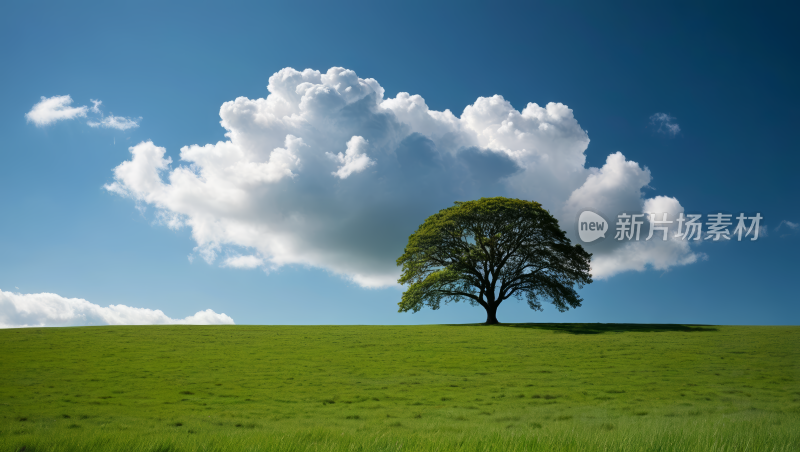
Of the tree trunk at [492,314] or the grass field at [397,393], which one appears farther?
the tree trunk at [492,314]

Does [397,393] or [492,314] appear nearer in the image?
[397,393]

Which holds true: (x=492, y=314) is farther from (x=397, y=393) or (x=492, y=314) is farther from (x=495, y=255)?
(x=397, y=393)

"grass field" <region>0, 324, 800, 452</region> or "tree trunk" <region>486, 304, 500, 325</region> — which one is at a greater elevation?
"tree trunk" <region>486, 304, 500, 325</region>

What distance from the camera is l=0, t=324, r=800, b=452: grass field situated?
7.26m

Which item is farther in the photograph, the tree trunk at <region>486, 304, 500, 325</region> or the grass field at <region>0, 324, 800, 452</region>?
the tree trunk at <region>486, 304, 500, 325</region>

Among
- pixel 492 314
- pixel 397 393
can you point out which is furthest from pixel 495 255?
pixel 397 393

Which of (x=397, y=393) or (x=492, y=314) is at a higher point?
(x=492, y=314)

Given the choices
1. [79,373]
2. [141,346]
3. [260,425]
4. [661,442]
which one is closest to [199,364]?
[79,373]

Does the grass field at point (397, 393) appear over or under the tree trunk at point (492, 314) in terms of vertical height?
under

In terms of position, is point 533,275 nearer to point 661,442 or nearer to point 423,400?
point 423,400

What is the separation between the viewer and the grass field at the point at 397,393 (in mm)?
7262

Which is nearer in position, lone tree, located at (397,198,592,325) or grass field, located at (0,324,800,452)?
grass field, located at (0,324,800,452)

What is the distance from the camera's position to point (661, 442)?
6.75 m

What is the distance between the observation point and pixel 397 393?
14250 millimetres
